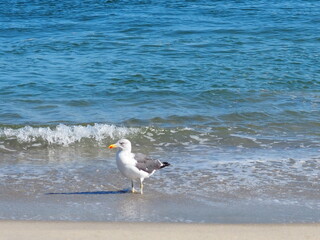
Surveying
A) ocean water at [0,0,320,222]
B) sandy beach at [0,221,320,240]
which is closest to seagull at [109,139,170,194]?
ocean water at [0,0,320,222]

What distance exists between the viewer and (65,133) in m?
9.90

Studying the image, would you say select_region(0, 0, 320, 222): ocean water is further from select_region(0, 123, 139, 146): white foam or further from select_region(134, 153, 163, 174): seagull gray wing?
select_region(134, 153, 163, 174): seagull gray wing

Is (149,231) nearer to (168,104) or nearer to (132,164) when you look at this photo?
(132,164)

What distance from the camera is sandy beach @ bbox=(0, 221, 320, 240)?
18.4 feet

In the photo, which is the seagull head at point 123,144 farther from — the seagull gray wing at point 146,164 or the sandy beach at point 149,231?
the sandy beach at point 149,231

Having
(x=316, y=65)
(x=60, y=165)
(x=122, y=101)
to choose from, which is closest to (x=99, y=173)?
(x=60, y=165)

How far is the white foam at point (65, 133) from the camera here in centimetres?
975

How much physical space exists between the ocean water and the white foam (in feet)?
0.09

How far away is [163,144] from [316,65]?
20.2 ft

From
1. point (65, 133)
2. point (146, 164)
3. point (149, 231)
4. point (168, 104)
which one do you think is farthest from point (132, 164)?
point (168, 104)

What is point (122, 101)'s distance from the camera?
39.3 feet

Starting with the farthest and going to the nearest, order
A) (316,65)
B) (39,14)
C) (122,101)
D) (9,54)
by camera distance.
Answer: (39,14) → (9,54) → (316,65) → (122,101)

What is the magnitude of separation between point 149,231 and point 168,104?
6.13 m

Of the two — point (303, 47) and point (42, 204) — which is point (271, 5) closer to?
point (303, 47)
